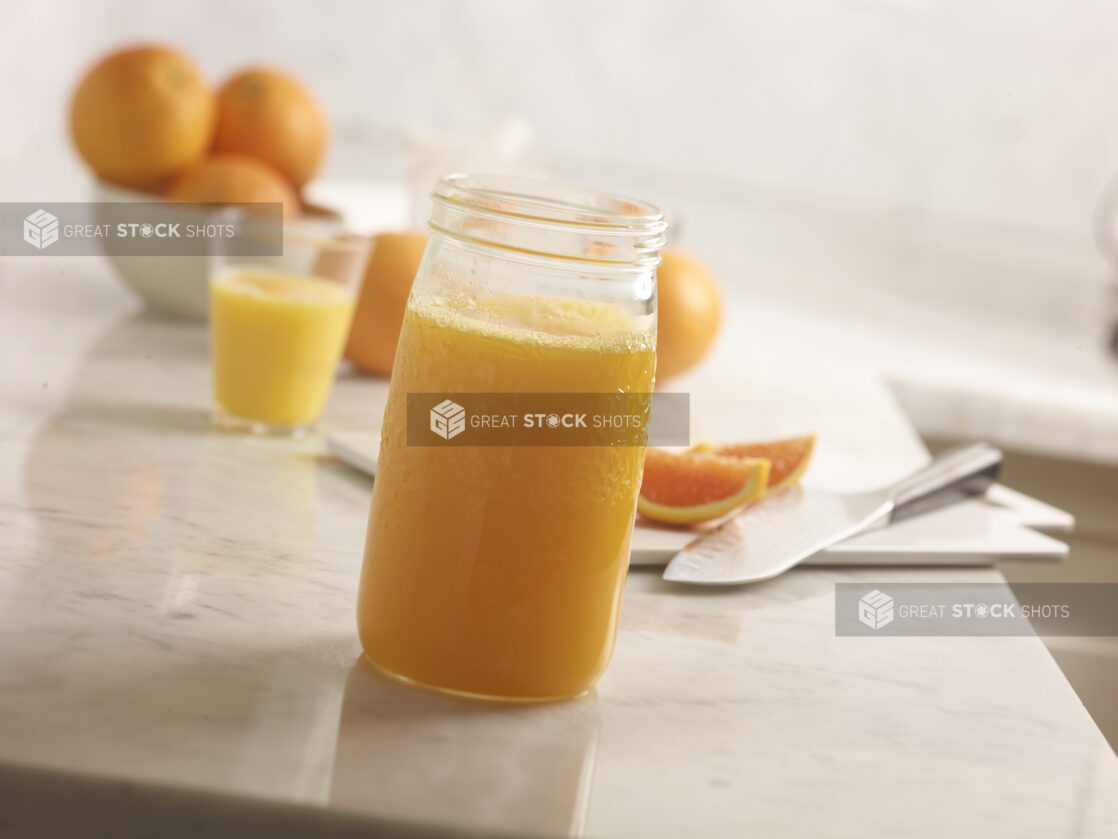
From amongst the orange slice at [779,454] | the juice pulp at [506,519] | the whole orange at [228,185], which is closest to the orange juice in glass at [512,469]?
the juice pulp at [506,519]

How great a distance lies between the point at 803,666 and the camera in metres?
0.71

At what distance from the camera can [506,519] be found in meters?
0.58

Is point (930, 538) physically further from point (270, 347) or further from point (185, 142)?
point (185, 142)

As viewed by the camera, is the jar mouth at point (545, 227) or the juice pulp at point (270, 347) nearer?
the jar mouth at point (545, 227)

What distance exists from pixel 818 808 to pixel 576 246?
29 cm

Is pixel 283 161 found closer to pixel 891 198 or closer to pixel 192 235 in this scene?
pixel 192 235

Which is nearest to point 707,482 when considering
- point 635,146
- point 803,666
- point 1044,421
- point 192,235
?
point 803,666

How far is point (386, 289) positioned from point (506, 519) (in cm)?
63

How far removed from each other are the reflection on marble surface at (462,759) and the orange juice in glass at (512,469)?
0.6 inches

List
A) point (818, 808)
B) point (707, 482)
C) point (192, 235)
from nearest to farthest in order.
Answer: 1. point (818, 808)
2. point (707, 482)
3. point (192, 235)

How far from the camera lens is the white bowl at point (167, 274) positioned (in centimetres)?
127

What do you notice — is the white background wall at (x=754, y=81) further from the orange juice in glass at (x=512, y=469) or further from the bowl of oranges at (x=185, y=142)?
the orange juice in glass at (x=512, y=469)

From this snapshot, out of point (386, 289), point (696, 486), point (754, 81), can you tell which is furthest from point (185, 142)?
point (754, 81)

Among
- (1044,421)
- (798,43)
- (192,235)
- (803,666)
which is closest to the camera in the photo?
(803,666)
